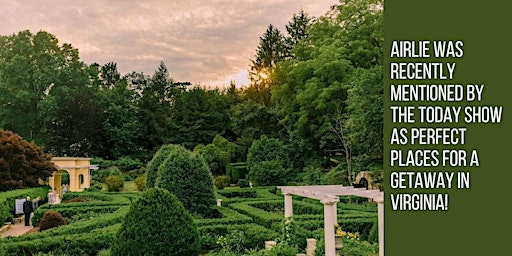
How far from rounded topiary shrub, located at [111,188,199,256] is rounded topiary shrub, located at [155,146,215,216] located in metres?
6.20

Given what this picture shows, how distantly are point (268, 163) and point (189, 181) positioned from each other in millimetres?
15952

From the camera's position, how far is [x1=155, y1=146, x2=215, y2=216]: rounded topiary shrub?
16000 mm

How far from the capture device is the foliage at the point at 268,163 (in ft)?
104

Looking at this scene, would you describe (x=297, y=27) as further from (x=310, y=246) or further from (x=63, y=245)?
(x=63, y=245)

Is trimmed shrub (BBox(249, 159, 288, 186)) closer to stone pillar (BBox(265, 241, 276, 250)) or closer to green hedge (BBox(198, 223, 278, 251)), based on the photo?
green hedge (BBox(198, 223, 278, 251))

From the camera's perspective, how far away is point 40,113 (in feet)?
145

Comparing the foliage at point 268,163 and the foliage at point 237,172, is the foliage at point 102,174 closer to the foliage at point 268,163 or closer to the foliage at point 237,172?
the foliage at point 237,172

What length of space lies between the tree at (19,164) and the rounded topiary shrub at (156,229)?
17434mm

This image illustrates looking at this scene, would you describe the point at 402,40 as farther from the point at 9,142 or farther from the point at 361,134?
the point at 9,142

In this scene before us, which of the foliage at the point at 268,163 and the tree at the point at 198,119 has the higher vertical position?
the tree at the point at 198,119

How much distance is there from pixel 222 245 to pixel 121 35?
13.2m

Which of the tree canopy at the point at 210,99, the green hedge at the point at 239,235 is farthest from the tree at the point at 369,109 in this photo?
the green hedge at the point at 239,235

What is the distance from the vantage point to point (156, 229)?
9.41 metres

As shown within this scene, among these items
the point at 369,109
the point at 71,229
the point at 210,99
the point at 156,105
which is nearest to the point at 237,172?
the point at 210,99
